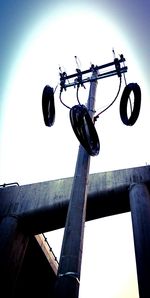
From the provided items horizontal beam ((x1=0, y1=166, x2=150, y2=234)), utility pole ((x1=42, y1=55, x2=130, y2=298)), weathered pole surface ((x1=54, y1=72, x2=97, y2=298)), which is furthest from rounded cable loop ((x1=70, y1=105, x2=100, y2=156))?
horizontal beam ((x1=0, y1=166, x2=150, y2=234))

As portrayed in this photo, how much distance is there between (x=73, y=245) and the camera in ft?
14.5

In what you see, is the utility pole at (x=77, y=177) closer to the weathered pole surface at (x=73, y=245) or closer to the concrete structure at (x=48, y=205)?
the weathered pole surface at (x=73, y=245)

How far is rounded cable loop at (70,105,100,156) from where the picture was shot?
22.6ft

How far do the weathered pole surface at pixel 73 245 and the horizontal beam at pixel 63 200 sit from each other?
5.99 m

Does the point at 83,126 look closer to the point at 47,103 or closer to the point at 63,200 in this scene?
the point at 47,103

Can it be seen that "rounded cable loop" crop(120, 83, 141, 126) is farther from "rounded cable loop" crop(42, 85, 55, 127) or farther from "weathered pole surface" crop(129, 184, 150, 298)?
"weathered pole surface" crop(129, 184, 150, 298)

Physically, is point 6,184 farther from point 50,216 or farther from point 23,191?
point 50,216

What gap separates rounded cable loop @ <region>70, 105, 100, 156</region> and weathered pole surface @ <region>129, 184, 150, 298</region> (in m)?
4.01

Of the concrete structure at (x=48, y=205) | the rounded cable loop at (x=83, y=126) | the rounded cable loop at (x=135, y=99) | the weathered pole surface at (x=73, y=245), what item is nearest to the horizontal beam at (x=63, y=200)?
the concrete structure at (x=48, y=205)

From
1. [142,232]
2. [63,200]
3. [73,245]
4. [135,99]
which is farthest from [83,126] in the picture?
[63,200]

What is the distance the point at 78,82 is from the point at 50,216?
6.49 metres

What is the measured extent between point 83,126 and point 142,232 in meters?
4.78

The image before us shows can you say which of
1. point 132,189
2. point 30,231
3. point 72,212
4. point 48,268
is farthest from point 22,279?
point 72,212

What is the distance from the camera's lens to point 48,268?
1627cm
